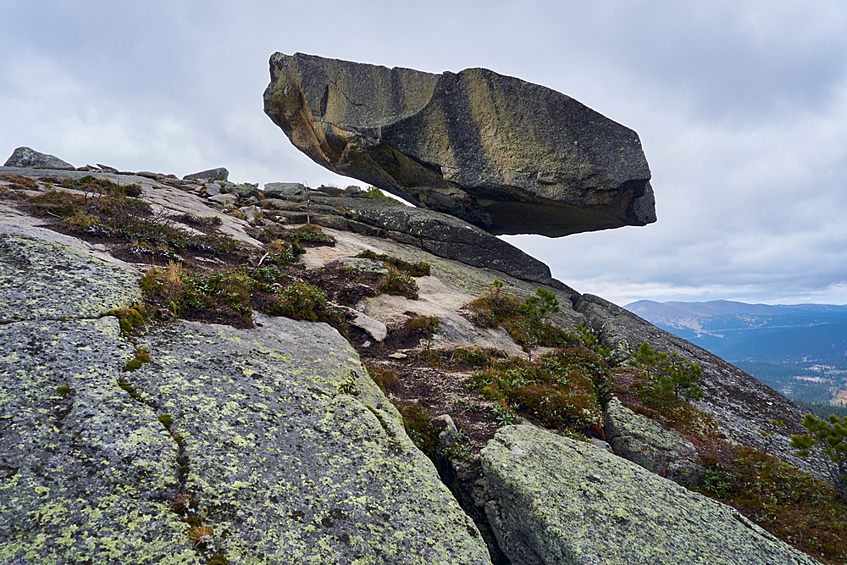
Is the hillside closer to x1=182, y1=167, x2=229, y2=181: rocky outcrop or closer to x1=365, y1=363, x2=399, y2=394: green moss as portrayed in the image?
x1=365, y1=363, x2=399, y2=394: green moss

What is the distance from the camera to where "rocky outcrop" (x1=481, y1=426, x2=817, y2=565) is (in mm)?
5383

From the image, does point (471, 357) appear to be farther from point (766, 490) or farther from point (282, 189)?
point (282, 189)

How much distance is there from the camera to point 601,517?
5.74 meters

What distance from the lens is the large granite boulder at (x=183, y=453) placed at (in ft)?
12.3

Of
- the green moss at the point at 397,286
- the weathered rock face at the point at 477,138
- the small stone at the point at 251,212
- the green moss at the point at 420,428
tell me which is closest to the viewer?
the green moss at the point at 420,428

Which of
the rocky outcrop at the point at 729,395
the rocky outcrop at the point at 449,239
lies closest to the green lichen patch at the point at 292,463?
the rocky outcrop at the point at 729,395

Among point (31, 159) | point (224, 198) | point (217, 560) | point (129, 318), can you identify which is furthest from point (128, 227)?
point (31, 159)

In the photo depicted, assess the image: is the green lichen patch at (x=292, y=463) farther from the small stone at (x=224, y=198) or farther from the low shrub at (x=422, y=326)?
the small stone at (x=224, y=198)

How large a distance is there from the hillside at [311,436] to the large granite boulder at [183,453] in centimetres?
3

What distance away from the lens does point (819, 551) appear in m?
6.75

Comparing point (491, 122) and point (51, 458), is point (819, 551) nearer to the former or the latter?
point (51, 458)

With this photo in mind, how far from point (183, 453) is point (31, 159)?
134ft

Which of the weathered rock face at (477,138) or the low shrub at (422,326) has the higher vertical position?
the weathered rock face at (477,138)

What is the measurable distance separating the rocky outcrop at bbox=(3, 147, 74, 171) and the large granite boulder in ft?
110
